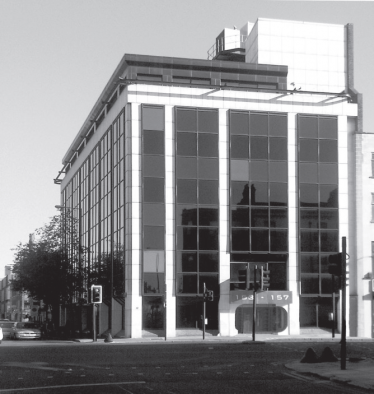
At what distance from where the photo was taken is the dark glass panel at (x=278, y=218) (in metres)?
56.3

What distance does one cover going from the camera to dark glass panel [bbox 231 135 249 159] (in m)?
56.2

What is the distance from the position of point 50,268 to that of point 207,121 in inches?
743

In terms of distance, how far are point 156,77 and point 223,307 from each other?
17.7 meters

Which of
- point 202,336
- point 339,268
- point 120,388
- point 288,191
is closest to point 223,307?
point 202,336

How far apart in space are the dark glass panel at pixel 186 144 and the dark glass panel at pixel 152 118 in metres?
1.55

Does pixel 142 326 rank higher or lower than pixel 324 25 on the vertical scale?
lower

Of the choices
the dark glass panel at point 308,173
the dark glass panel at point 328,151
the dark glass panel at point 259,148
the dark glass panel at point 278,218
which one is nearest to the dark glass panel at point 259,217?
the dark glass panel at point 278,218

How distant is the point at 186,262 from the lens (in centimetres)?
5469

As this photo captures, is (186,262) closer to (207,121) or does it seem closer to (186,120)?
(186,120)

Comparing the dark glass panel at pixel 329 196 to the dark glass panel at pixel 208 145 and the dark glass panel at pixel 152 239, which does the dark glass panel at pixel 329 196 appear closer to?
the dark glass panel at pixel 208 145

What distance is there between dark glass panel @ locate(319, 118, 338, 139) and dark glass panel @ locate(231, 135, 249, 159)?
18.7ft

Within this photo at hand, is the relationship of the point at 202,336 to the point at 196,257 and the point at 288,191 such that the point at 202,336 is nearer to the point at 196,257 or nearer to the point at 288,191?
the point at 196,257

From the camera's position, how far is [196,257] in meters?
54.9

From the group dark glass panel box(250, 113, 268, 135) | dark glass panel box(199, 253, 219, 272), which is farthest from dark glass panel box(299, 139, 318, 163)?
dark glass panel box(199, 253, 219, 272)
